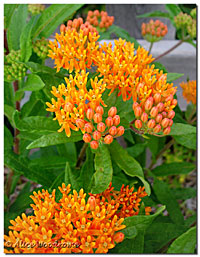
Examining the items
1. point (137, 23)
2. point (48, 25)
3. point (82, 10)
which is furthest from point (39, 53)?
point (82, 10)

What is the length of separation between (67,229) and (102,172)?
0.18 metres

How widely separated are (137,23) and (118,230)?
1565 millimetres

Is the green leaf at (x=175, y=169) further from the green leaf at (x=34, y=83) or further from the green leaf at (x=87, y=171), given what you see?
the green leaf at (x=34, y=83)

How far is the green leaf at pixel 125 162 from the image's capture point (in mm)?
824

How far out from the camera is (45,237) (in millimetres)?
697

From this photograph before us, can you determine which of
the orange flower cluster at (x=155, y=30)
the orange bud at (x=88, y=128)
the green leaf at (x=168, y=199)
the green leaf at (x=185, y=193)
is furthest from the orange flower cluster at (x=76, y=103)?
the green leaf at (x=185, y=193)

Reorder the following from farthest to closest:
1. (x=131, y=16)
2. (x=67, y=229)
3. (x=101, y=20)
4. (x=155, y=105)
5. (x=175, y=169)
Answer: (x=131, y=16)
(x=175, y=169)
(x=101, y=20)
(x=155, y=105)
(x=67, y=229)

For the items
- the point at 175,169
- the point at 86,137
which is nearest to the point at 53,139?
the point at 86,137

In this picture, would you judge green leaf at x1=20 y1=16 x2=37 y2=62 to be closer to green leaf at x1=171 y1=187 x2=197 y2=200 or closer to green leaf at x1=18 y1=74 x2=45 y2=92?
green leaf at x1=18 y1=74 x2=45 y2=92

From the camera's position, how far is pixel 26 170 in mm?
A: 1066

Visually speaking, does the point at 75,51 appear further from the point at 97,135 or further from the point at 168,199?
the point at 168,199

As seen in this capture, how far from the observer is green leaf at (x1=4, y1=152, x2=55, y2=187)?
105 cm

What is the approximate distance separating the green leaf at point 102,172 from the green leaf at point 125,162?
50 millimetres

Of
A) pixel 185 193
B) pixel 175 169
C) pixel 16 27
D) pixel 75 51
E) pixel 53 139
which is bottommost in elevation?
pixel 185 193
